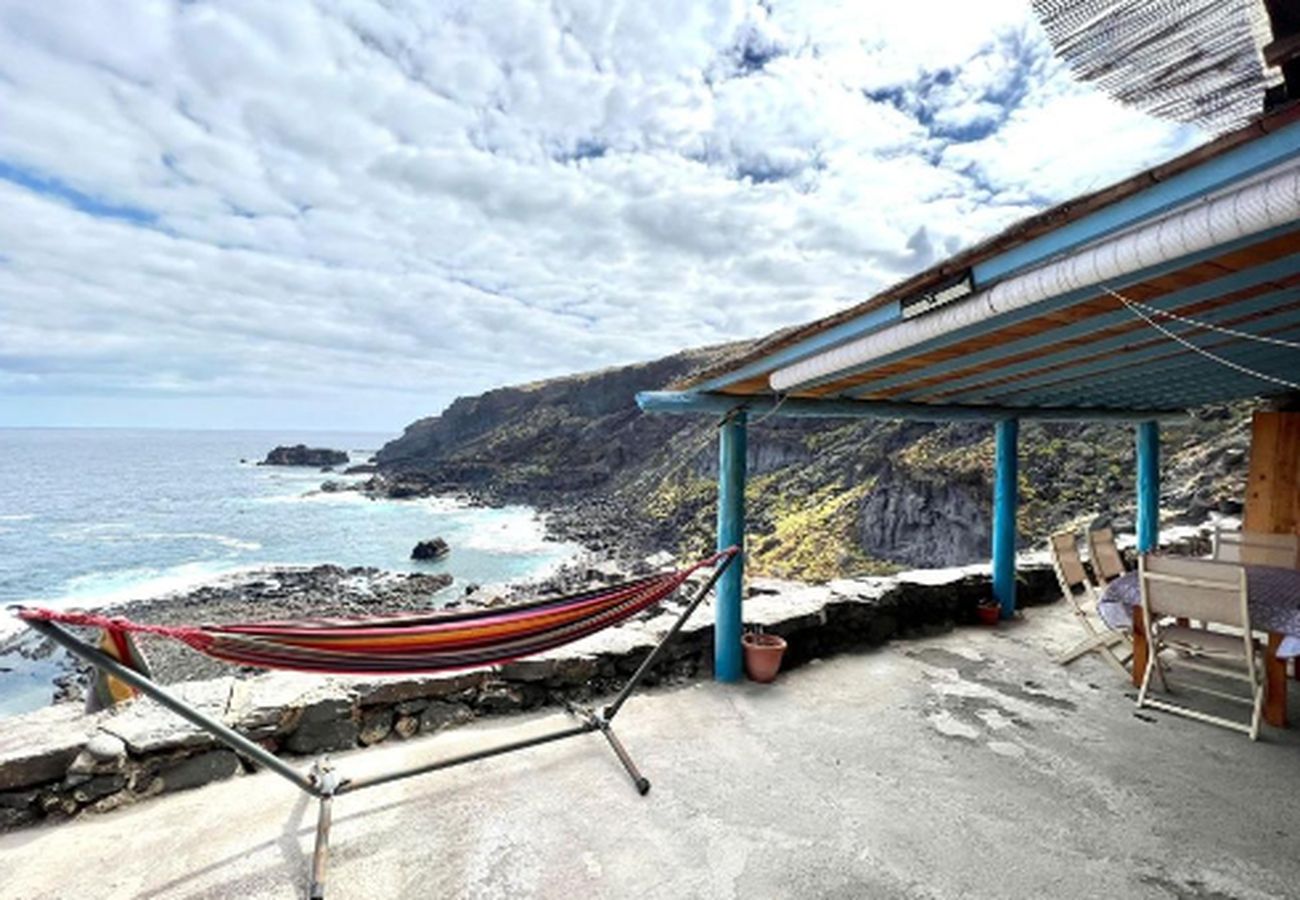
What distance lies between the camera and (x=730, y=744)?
117 inches

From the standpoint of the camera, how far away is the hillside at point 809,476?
1709cm

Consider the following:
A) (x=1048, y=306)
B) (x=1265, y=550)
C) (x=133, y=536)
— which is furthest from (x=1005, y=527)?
(x=133, y=536)

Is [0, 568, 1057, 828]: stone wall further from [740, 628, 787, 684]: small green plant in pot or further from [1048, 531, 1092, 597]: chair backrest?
[1048, 531, 1092, 597]: chair backrest

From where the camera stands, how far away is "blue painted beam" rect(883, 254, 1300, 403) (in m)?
2.04

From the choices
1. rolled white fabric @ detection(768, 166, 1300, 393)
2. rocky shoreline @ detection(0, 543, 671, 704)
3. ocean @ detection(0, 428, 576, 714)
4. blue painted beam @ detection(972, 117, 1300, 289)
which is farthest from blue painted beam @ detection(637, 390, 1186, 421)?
ocean @ detection(0, 428, 576, 714)

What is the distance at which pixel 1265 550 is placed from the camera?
4.31 meters

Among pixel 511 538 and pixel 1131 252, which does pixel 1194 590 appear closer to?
pixel 1131 252

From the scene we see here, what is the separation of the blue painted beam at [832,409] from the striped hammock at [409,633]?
1.15m

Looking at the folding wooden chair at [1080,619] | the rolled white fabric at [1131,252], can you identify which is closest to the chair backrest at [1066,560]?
the folding wooden chair at [1080,619]

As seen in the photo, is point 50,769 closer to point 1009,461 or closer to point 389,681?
point 389,681

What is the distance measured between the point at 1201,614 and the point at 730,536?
231cm

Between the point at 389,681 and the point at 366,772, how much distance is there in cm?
43

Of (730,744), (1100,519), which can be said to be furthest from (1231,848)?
(1100,519)

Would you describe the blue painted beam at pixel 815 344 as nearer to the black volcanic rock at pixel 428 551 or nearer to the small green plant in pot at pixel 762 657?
the small green plant in pot at pixel 762 657
